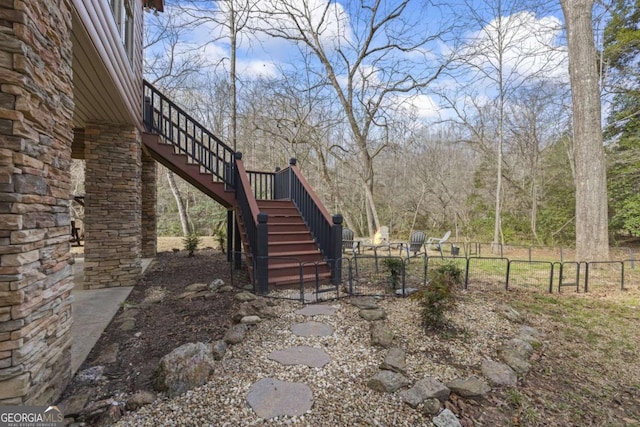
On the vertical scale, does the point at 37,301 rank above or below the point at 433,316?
above

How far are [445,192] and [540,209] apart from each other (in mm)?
4088

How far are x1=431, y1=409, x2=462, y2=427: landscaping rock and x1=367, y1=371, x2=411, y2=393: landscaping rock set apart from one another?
32cm

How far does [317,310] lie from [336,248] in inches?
49.0

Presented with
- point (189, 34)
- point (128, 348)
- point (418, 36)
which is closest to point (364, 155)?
point (418, 36)

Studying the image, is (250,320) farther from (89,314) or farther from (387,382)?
(89,314)

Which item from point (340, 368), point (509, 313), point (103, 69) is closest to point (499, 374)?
point (340, 368)

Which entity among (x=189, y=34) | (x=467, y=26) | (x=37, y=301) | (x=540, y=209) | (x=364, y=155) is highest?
(x=467, y=26)

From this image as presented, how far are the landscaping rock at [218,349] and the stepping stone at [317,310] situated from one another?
1108mm

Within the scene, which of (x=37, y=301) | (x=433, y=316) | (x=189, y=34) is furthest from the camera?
(x=189, y=34)

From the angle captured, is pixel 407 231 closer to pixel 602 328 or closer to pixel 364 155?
pixel 364 155

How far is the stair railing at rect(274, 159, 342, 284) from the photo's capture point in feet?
15.2

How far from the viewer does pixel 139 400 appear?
189cm

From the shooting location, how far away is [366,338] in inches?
114

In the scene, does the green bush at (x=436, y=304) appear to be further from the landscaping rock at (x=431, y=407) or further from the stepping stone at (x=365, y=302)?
the landscaping rock at (x=431, y=407)
